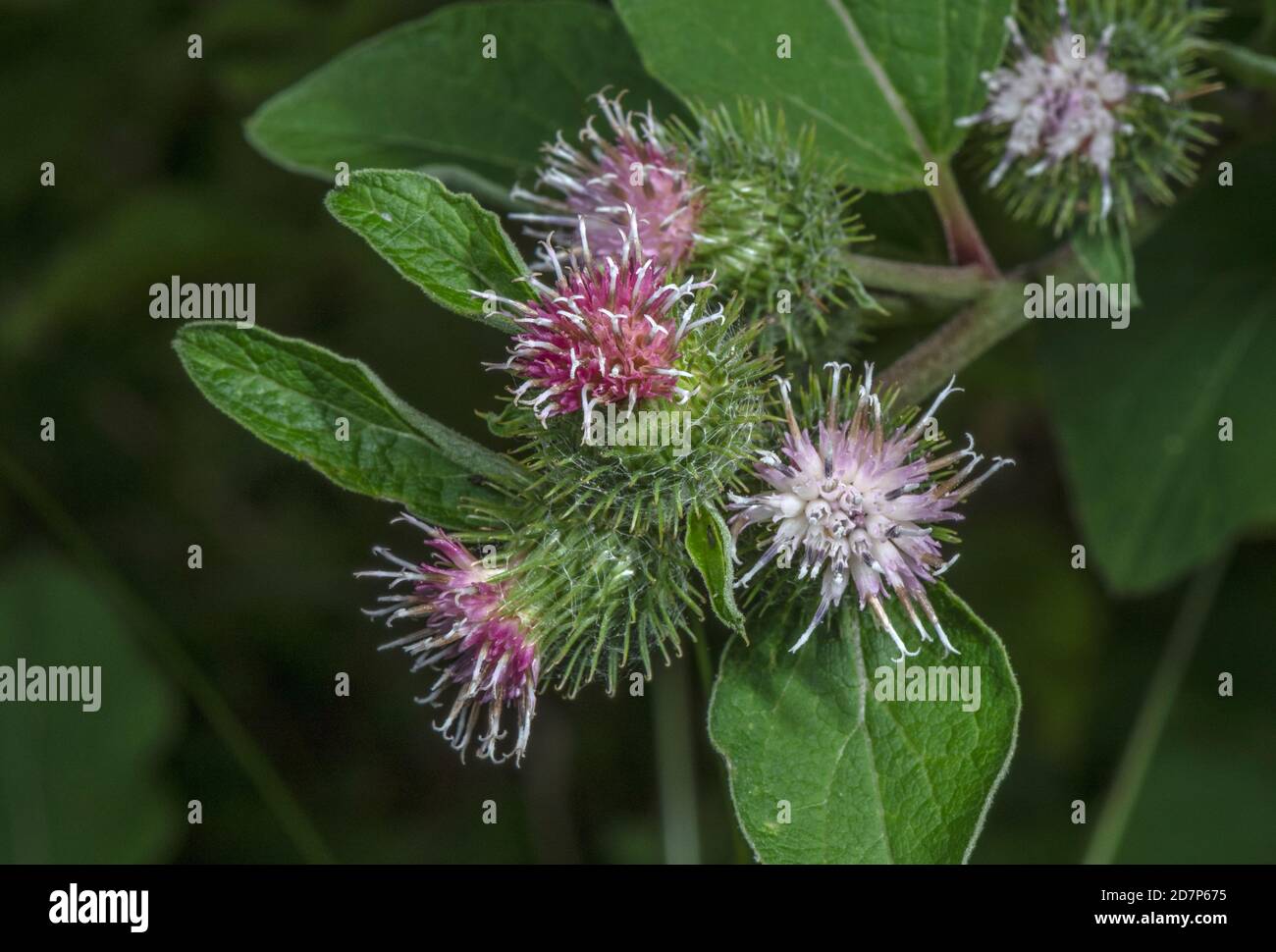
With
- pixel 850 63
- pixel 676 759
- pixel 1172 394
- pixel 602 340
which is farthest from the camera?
pixel 676 759

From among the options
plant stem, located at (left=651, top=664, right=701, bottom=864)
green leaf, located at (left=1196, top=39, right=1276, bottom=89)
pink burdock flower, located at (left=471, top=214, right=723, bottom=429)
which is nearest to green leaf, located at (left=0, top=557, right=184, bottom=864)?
plant stem, located at (left=651, top=664, right=701, bottom=864)

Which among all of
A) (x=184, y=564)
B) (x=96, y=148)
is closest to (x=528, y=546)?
(x=184, y=564)

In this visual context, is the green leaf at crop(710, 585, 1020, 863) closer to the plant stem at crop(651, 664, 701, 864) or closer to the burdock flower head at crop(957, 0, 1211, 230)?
the burdock flower head at crop(957, 0, 1211, 230)

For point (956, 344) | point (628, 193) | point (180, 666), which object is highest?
point (628, 193)

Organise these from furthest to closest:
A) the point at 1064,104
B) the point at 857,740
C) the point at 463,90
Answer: the point at 463,90 < the point at 1064,104 < the point at 857,740

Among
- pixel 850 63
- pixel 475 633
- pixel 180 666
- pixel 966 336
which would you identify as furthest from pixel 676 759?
pixel 850 63

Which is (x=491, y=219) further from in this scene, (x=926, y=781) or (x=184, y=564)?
(x=184, y=564)

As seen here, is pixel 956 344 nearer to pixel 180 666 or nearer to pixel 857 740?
pixel 857 740

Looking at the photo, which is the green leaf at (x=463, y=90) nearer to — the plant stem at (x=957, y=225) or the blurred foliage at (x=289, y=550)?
the plant stem at (x=957, y=225)
